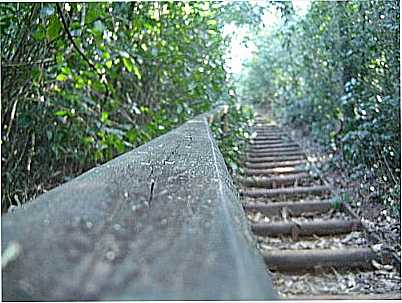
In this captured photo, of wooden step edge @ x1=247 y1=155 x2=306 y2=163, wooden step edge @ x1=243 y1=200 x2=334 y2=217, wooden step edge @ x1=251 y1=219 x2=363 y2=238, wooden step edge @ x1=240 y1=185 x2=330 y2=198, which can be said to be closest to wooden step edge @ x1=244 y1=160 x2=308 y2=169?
wooden step edge @ x1=247 y1=155 x2=306 y2=163

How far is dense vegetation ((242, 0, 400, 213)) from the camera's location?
180 centimetres

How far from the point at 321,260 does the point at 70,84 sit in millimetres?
895

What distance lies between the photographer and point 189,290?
173 millimetres

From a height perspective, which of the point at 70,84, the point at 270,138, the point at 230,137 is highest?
the point at 70,84

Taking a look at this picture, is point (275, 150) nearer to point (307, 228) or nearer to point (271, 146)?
point (271, 146)

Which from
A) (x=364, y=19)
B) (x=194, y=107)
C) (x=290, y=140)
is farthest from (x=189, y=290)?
(x=290, y=140)

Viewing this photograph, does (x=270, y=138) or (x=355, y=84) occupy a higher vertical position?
(x=355, y=84)

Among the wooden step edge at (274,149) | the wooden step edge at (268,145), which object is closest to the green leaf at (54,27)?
the wooden step edge at (274,149)

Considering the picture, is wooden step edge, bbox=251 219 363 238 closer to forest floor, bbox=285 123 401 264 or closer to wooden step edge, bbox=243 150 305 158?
forest floor, bbox=285 123 401 264

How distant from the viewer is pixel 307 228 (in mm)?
1601

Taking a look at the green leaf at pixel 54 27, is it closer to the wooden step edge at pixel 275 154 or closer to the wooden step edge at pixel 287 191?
the wooden step edge at pixel 287 191

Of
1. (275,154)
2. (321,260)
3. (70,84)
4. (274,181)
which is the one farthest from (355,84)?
(70,84)

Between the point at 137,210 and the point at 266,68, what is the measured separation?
5.68 m

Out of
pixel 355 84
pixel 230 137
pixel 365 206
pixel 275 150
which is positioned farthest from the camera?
pixel 275 150
